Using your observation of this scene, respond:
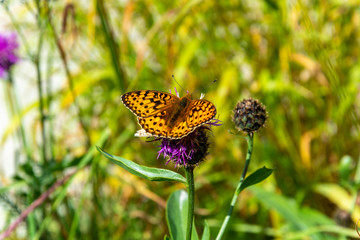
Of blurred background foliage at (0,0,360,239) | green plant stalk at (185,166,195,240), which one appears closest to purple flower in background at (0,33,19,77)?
blurred background foliage at (0,0,360,239)

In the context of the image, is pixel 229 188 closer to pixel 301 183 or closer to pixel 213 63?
pixel 301 183

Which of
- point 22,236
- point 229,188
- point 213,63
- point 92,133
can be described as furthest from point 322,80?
point 22,236

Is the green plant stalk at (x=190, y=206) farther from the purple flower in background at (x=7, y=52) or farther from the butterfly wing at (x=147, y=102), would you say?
the purple flower in background at (x=7, y=52)

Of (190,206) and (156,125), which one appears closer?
(190,206)

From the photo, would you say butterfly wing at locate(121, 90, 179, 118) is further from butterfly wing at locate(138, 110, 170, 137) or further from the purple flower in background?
the purple flower in background

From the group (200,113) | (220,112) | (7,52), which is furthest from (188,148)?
(7,52)

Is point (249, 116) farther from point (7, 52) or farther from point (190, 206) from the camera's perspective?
point (7, 52)

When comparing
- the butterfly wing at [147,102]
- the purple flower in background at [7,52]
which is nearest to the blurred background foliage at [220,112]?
the purple flower in background at [7,52]
